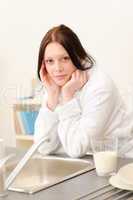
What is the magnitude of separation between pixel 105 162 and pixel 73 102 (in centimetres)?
49

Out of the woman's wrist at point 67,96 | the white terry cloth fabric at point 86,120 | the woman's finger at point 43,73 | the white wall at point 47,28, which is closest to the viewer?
the white terry cloth fabric at point 86,120

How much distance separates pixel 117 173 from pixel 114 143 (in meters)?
0.13

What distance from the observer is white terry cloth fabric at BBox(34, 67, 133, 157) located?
186cm

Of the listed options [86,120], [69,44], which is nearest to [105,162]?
[86,120]

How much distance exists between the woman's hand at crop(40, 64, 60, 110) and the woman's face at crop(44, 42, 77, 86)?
0.12ft

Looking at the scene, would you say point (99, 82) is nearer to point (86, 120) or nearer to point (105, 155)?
point (86, 120)

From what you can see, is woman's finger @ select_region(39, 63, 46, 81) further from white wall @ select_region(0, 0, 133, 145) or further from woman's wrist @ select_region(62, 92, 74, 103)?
white wall @ select_region(0, 0, 133, 145)

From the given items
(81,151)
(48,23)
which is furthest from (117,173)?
(48,23)

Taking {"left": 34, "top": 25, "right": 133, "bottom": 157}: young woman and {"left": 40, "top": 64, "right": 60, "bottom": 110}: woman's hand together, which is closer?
{"left": 34, "top": 25, "right": 133, "bottom": 157}: young woman

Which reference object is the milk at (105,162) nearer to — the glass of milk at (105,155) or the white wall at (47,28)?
the glass of milk at (105,155)

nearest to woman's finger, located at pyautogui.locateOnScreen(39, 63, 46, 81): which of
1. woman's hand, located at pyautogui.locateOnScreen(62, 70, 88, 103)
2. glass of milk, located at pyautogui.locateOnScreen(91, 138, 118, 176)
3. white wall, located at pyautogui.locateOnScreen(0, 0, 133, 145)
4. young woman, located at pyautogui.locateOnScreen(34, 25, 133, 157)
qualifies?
young woman, located at pyautogui.locateOnScreen(34, 25, 133, 157)

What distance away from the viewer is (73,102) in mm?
1963

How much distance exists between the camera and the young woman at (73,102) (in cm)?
189

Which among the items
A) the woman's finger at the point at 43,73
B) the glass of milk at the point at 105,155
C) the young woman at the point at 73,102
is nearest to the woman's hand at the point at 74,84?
the young woman at the point at 73,102
